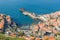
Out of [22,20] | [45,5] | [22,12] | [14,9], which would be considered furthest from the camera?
[45,5]

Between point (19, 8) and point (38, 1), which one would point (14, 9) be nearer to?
point (19, 8)

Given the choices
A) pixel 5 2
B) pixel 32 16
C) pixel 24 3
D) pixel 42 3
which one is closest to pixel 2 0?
pixel 5 2

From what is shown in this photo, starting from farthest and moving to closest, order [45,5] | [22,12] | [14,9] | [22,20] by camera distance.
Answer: [45,5]
[14,9]
[22,12]
[22,20]

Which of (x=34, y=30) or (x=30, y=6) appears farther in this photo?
(x=30, y=6)

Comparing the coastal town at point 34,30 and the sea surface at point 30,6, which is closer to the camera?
the coastal town at point 34,30

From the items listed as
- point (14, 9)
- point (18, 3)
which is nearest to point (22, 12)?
point (14, 9)

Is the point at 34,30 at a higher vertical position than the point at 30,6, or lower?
lower

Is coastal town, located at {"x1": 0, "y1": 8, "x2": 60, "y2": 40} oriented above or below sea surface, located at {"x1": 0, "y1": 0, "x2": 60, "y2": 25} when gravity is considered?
below

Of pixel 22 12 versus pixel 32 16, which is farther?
pixel 22 12

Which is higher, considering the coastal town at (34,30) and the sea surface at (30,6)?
the sea surface at (30,6)

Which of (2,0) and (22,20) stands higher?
(2,0)

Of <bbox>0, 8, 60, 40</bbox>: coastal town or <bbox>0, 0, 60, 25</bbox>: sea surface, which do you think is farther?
<bbox>0, 0, 60, 25</bbox>: sea surface
